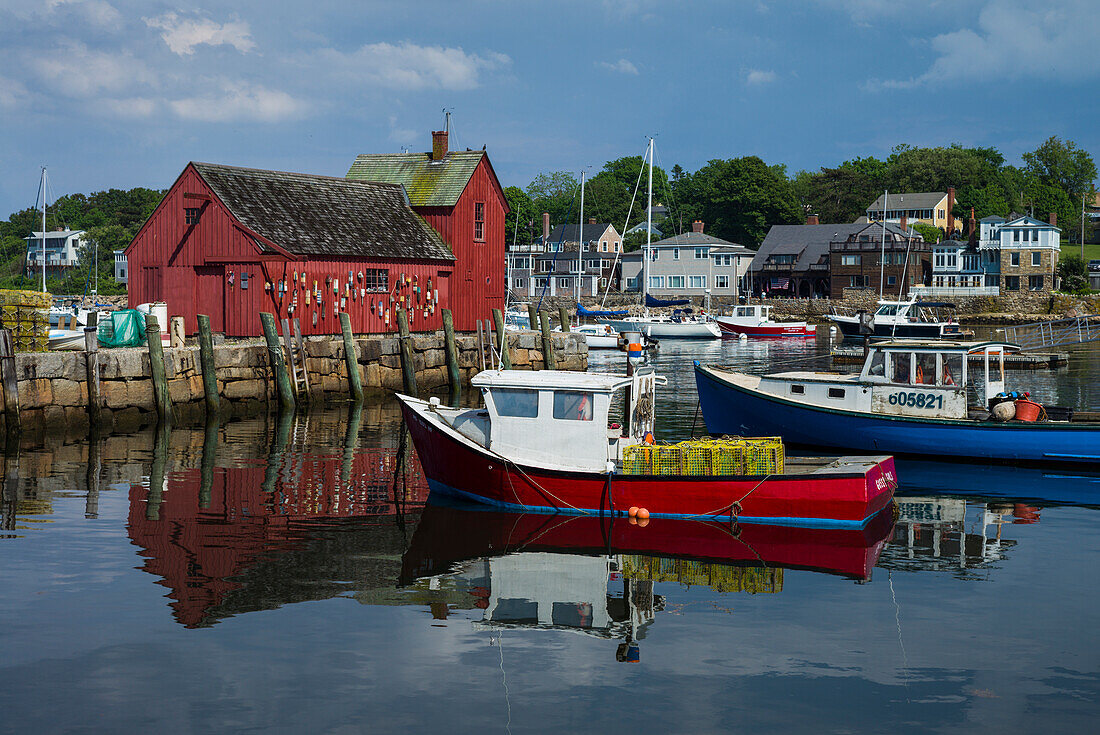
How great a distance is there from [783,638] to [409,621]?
15.0 feet

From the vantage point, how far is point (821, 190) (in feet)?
466

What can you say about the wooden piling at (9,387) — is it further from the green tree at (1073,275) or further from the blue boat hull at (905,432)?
the green tree at (1073,275)

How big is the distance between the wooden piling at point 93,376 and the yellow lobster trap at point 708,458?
1609 cm

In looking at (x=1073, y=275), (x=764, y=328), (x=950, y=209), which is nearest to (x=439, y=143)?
(x=764, y=328)

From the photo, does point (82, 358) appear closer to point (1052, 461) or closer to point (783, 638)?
point (783, 638)

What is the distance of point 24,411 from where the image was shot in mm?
26328

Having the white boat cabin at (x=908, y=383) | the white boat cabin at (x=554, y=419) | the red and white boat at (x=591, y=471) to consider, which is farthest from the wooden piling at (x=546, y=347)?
the white boat cabin at (x=554, y=419)

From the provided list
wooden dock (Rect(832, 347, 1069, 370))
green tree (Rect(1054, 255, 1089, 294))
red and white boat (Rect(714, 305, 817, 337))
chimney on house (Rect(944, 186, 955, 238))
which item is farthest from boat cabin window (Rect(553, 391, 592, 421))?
chimney on house (Rect(944, 186, 955, 238))

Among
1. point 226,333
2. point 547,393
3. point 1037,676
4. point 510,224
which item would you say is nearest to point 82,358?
point 226,333

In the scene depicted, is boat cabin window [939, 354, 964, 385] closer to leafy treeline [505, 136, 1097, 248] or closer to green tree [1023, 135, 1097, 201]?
leafy treeline [505, 136, 1097, 248]

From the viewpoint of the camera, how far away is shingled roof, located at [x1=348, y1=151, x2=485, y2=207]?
42.8 metres

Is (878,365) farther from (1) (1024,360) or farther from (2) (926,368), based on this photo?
(1) (1024,360)

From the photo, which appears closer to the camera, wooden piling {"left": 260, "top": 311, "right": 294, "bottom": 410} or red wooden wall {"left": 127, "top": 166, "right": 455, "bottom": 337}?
wooden piling {"left": 260, "top": 311, "right": 294, "bottom": 410}

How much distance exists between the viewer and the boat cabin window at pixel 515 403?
18438mm
